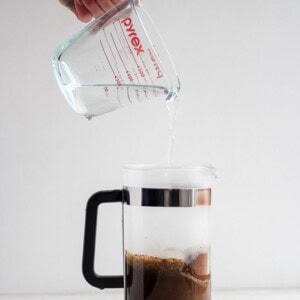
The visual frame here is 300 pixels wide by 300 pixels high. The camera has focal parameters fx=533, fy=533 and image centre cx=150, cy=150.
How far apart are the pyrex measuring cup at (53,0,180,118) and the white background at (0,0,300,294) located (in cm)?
28

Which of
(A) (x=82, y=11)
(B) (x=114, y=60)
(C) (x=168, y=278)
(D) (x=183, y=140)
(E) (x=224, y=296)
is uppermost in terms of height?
(A) (x=82, y=11)

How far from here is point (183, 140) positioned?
3.56 feet

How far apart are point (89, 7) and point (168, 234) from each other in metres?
0.40

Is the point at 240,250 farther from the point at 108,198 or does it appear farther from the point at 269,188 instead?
the point at 108,198

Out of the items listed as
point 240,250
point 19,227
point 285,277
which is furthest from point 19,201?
point 285,277

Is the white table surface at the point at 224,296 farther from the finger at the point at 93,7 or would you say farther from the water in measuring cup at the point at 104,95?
the finger at the point at 93,7

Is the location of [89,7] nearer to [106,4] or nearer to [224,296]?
[106,4]

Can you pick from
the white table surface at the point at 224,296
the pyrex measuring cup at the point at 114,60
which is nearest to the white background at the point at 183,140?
the white table surface at the point at 224,296

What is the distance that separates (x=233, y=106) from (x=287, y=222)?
0.27 meters

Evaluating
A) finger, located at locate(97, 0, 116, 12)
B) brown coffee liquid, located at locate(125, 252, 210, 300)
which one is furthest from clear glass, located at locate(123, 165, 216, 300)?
finger, located at locate(97, 0, 116, 12)

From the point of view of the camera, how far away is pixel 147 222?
77 cm

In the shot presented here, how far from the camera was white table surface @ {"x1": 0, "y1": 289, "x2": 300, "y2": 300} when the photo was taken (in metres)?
1.05

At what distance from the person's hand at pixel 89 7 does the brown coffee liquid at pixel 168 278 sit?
399 millimetres

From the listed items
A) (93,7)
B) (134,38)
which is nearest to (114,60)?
(134,38)
